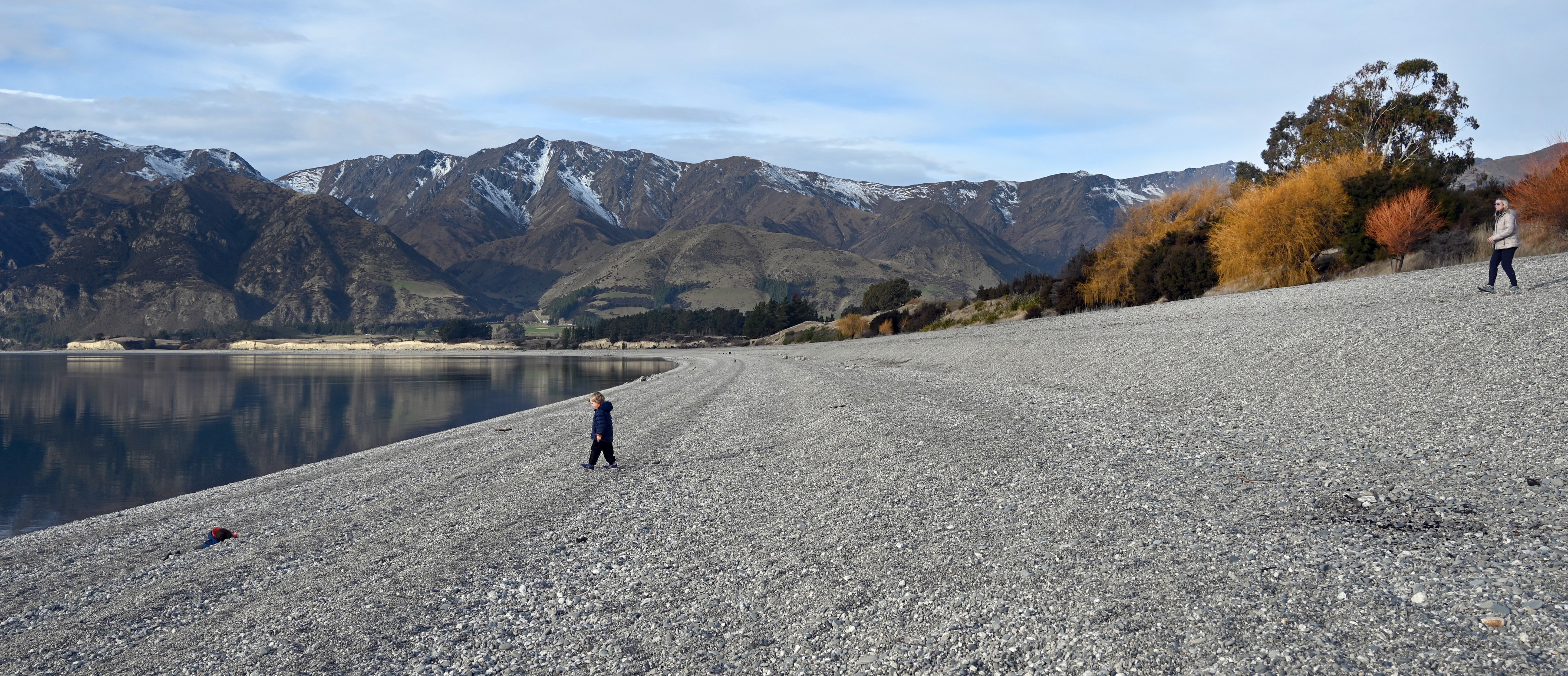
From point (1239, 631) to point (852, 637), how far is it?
2.41 m

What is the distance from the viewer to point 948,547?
7395mm

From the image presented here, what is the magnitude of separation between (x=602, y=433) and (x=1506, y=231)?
18.2 meters

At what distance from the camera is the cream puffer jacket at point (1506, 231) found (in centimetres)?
1612

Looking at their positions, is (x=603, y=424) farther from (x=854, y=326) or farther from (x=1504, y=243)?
(x=854, y=326)

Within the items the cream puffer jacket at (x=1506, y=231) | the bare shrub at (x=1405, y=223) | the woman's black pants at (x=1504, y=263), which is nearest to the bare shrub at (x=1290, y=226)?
the bare shrub at (x=1405, y=223)

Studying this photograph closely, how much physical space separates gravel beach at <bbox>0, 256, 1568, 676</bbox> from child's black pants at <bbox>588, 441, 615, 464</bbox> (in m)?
0.27

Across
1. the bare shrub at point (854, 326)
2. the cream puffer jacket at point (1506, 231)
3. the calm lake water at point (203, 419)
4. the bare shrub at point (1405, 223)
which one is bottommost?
the calm lake water at point (203, 419)

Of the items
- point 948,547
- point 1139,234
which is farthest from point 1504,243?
point 1139,234

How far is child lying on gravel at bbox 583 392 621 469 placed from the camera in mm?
13555

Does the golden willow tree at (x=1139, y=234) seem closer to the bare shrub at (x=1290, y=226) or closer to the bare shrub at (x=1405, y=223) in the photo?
the bare shrub at (x=1290, y=226)

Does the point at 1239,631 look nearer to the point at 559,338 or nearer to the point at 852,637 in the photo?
the point at 852,637

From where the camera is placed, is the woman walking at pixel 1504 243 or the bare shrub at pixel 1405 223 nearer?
the woman walking at pixel 1504 243

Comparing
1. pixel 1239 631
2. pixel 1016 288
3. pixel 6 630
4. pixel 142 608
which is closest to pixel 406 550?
pixel 142 608

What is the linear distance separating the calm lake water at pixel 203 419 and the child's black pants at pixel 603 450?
381 inches
